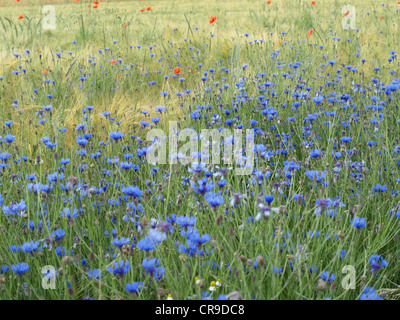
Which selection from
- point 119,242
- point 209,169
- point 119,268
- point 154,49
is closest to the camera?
point 119,268

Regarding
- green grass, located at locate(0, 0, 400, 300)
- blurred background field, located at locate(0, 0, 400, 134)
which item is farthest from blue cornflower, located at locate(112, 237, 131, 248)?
blurred background field, located at locate(0, 0, 400, 134)

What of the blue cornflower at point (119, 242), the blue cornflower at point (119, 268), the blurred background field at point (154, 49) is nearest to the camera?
the blue cornflower at point (119, 268)

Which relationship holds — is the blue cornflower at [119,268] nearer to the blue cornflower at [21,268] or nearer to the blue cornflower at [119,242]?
the blue cornflower at [119,242]

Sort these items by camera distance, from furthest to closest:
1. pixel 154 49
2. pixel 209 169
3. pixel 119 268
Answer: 1. pixel 154 49
2. pixel 209 169
3. pixel 119 268

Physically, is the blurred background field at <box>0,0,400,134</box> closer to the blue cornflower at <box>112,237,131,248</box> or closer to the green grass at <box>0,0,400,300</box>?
the green grass at <box>0,0,400,300</box>

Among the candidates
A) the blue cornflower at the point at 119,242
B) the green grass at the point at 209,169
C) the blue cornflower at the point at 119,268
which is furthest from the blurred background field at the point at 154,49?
the blue cornflower at the point at 119,268

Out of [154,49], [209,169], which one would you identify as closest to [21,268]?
[209,169]

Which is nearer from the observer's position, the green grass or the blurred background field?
the green grass

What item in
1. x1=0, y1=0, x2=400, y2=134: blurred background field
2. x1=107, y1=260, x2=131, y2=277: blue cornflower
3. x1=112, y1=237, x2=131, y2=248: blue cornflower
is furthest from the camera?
x1=0, y1=0, x2=400, y2=134: blurred background field

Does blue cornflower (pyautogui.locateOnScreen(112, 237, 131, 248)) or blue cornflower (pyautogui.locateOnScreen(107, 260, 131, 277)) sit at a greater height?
blue cornflower (pyautogui.locateOnScreen(112, 237, 131, 248))

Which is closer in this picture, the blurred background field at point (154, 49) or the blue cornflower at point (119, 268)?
the blue cornflower at point (119, 268)

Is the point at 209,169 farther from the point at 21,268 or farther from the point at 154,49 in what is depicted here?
the point at 154,49

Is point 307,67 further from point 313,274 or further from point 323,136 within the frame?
point 313,274
